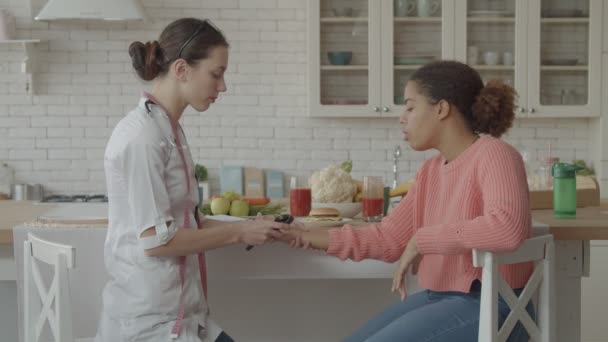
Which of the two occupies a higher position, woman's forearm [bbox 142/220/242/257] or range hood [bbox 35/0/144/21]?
range hood [bbox 35/0/144/21]

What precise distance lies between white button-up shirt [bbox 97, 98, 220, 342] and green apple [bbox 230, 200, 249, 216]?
63 centimetres

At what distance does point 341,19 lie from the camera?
227 inches

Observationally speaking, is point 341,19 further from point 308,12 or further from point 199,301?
point 199,301

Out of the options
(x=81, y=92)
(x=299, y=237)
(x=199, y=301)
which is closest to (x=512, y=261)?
(x=299, y=237)

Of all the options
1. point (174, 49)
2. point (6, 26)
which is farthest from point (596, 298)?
point (6, 26)

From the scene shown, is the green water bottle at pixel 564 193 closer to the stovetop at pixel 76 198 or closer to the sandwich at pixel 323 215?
the sandwich at pixel 323 215

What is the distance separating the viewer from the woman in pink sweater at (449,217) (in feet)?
8.89

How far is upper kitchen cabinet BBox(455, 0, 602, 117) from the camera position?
5770mm

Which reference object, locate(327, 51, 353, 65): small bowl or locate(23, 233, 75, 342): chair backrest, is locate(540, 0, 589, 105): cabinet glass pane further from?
locate(23, 233, 75, 342): chair backrest

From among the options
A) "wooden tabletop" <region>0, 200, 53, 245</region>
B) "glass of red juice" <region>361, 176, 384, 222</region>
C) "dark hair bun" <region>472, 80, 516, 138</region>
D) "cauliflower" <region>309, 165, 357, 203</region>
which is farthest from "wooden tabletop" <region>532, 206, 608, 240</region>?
"wooden tabletop" <region>0, 200, 53, 245</region>

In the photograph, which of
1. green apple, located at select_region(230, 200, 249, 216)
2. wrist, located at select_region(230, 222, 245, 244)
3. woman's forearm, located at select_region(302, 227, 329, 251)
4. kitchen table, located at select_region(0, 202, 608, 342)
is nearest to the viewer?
wrist, located at select_region(230, 222, 245, 244)

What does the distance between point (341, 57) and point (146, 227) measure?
3298 millimetres

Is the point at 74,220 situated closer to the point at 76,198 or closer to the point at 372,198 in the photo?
the point at 372,198

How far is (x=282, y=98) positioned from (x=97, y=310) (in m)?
3.00
